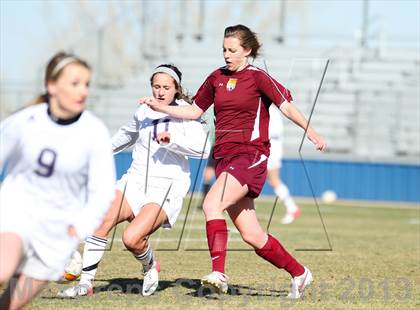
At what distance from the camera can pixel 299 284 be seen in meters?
7.41

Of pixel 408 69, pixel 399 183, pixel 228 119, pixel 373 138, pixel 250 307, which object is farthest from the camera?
pixel 408 69

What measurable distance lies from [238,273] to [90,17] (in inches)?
895

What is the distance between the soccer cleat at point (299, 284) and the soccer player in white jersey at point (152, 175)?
3.39ft

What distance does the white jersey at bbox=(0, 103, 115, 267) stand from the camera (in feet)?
16.2

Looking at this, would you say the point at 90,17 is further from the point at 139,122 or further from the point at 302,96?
the point at 139,122

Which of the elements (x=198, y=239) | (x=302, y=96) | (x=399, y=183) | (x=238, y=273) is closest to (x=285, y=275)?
(x=238, y=273)

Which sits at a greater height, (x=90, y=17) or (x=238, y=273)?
(x=90, y=17)

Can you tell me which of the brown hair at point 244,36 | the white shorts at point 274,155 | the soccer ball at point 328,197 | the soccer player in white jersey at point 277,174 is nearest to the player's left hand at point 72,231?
the brown hair at point 244,36

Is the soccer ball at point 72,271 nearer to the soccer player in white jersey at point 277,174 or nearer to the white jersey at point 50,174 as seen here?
the white jersey at point 50,174

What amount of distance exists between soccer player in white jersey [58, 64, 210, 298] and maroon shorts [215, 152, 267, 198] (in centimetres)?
36

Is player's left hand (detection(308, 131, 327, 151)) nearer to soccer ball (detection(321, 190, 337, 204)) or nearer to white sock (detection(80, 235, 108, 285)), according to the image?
white sock (detection(80, 235, 108, 285))

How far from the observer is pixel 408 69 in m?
27.9

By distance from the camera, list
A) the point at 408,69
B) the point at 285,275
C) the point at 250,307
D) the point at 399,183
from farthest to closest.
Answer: the point at 408,69 → the point at 399,183 → the point at 285,275 → the point at 250,307

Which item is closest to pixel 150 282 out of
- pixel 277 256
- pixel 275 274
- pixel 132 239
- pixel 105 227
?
pixel 132 239
